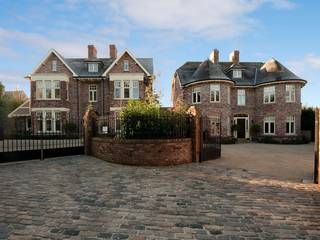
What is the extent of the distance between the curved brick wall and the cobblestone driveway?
1.57 meters

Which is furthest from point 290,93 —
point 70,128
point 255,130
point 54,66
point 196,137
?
point 54,66

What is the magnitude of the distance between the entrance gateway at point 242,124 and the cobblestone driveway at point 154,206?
64.1 ft

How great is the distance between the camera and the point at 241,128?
27.4m

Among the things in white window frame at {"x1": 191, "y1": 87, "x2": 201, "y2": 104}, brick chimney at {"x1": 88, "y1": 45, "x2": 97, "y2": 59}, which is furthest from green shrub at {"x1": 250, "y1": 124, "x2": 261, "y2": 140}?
brick chimney at {"x1": 88, "y1": 45, "x2": 97, "y2": 59}

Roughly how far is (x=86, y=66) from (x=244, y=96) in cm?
1905

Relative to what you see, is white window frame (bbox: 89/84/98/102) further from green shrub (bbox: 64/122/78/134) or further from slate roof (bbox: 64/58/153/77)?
green shrub (bbox: 64/122/78/134)

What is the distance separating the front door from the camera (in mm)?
27225

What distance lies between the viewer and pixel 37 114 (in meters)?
24.7

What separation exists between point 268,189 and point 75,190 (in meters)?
5.53

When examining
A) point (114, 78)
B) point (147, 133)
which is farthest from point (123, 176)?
point (114, 78)

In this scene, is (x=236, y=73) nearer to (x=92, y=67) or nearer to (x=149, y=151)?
(x=92, y=67)

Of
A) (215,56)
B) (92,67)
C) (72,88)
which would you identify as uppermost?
(215,56)

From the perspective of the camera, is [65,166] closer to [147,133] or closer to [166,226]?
[147,133]

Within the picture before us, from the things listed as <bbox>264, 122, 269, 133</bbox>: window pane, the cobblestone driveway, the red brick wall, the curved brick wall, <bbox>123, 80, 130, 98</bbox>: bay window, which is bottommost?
the cobblestone driveway
